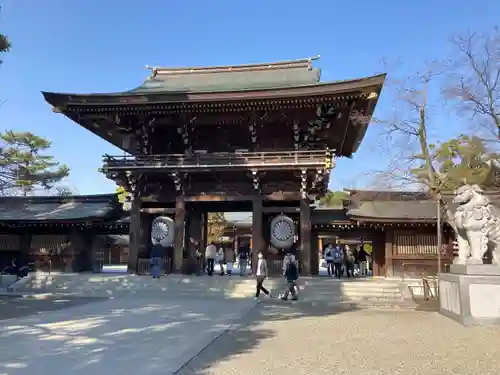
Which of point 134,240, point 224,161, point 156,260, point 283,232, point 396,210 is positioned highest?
point 224,161

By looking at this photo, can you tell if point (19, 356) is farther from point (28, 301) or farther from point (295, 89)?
point (295, 89)

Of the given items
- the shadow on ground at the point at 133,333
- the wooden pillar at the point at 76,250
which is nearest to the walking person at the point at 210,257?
the shadow on ground at the point at 133,333

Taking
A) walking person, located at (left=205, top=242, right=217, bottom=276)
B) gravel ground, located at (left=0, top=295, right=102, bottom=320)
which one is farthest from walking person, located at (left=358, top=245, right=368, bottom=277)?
gravel ground, located at (left=0, top=295, right=102, bottom=320)

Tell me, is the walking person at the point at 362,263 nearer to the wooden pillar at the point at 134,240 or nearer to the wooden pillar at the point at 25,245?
the wooden pillar at the point at 134,240

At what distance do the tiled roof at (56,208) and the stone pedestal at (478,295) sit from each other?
16143mm

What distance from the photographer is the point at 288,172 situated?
17.8 m

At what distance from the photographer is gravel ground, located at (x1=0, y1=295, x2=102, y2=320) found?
11.4m

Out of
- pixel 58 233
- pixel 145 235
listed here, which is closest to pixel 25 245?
pixel 58 233

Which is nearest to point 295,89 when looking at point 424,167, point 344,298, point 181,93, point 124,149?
point 181,93

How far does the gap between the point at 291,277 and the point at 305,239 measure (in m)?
3.31

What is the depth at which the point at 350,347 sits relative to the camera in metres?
7.42

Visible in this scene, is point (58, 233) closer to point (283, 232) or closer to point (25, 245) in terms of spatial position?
point (25, 245)

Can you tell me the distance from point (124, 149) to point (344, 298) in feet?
41.9

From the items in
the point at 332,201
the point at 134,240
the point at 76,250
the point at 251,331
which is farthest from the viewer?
the point at 332,201
